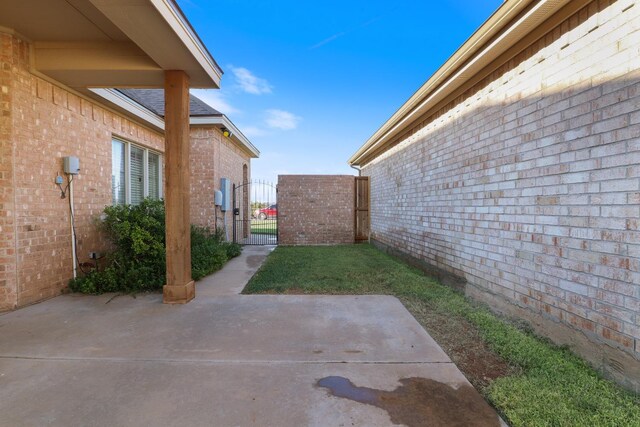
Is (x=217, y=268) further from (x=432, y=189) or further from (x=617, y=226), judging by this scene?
(x=617, y=226)

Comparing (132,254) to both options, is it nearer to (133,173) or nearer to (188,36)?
(133,173)

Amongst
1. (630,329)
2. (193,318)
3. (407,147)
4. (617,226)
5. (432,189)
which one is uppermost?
(407,147)

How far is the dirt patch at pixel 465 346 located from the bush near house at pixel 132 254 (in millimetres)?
4099

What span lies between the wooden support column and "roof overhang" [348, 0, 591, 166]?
385 cm

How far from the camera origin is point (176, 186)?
4.38m

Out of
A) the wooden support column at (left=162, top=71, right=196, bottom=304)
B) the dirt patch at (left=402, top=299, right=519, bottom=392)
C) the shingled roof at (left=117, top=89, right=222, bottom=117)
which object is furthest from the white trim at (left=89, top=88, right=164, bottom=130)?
the dirt patch at (left=402, top=299, right=519, bottom=392)

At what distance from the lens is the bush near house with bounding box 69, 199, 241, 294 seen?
5000mm

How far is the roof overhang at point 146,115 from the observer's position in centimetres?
561

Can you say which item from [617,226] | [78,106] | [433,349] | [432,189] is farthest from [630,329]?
[78,106]

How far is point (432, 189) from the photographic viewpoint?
6.08m

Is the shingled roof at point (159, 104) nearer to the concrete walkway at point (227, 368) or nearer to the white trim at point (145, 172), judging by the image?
the white trim at point (145, 172)

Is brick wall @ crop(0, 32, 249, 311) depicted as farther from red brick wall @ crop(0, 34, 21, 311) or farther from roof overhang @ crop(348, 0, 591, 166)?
roof overhang @ crop(348, 0, 591, 166)

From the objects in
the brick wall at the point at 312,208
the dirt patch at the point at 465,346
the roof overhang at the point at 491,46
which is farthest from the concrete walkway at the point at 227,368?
the brick wall at the point at 312,208

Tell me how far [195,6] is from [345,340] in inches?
299
